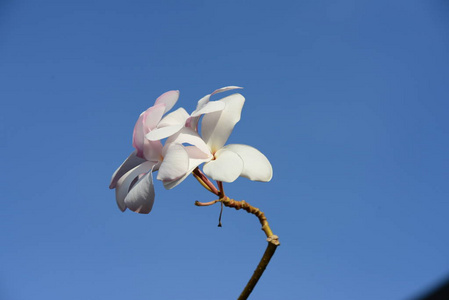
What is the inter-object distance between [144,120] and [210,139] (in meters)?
0.16

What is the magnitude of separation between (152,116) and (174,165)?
0.17 meters

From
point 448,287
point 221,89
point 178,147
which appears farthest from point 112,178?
point 448,287

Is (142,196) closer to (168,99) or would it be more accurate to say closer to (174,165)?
(174,165)

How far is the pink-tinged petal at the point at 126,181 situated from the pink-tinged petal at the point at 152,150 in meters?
0.02

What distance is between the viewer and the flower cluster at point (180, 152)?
83cm

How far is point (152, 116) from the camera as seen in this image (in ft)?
3.06

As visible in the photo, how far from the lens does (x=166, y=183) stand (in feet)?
2.75

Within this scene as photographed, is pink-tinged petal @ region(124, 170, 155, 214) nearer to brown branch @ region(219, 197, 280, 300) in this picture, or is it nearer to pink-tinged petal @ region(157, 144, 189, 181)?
pink-tinged petal @ region(157, 144, 189, 181)

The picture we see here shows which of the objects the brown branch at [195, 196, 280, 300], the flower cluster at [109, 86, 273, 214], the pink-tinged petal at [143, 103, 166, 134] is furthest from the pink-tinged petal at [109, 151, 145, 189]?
the brown branch at [195, 196, 280, 300]

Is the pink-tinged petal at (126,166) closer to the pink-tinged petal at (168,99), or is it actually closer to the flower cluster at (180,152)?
the flower cluster at (180,152)

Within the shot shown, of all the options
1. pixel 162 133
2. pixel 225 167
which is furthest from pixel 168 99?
pixel 225 167

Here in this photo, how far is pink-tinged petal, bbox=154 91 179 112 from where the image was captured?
985 millimetres

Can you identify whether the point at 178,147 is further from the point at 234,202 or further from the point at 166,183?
the point at 234,202

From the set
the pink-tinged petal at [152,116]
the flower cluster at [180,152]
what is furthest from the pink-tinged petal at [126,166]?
the pink-tinged petal at [152,116]
